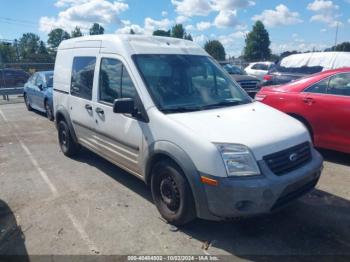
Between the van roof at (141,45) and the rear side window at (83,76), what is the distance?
0.29m

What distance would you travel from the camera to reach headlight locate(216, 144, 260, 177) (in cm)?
310

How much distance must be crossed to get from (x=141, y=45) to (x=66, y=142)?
296cm

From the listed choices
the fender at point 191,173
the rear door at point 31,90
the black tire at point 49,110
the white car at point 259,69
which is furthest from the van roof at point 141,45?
the white car at point 259,69

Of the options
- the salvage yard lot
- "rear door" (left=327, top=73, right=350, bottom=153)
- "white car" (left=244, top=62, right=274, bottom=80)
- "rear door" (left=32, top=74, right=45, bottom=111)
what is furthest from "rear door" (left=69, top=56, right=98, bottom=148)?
"white car" (left=244, top=62, right=274, bottom=80)

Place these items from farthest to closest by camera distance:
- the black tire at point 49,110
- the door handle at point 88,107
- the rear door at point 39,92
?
1. the rear door at point 39,92
2. the black tire at point 49,110
3. the door handle at point 88,107

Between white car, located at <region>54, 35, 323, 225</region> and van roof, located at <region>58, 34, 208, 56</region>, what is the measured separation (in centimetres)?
2

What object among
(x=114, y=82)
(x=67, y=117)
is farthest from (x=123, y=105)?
(x=67, y=117)

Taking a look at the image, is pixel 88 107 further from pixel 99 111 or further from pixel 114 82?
pixel 114 82

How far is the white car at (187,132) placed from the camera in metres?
3.13

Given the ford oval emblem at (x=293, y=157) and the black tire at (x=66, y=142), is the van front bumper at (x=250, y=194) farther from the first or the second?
the black tire at (x=66, y=142)

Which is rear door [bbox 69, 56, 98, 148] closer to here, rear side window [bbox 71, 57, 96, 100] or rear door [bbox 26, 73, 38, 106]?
rear side window [bbox 71, 57, 96, 100]

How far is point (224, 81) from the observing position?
14.9 feet

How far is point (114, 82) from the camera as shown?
A: 447cm

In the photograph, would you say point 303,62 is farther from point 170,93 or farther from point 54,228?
point 54,228
